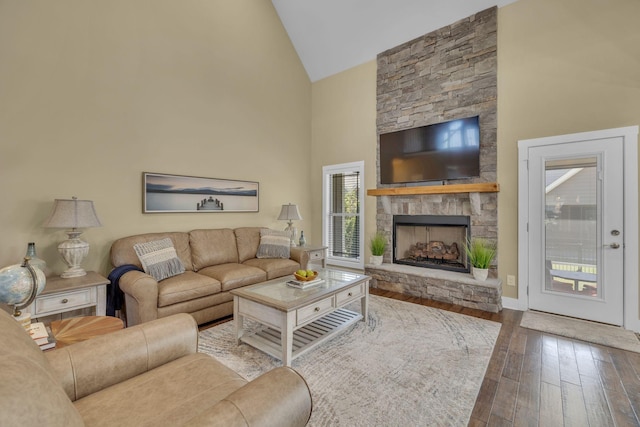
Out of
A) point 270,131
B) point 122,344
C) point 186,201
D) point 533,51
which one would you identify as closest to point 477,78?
point 533,51

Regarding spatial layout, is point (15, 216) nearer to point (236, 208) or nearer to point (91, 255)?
point (91, 255)

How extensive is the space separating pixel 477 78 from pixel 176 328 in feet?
14.6

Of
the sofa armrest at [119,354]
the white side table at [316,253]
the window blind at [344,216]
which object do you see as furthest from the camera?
the window blind at [344,216]

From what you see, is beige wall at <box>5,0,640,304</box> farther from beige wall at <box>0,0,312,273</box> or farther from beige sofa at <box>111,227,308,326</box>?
beige sofa at <box>111,227,308,326</box>

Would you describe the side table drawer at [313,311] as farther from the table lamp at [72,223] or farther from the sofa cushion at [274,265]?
the table lamp at [72,223]

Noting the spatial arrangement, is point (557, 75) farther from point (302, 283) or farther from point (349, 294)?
point (302, 283)

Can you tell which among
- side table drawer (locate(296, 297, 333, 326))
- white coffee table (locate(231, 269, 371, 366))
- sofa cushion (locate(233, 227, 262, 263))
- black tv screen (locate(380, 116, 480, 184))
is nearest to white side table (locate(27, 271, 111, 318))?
white coffee table (locate(231, 269, 371, 366))

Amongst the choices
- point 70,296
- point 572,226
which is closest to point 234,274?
point 70,296

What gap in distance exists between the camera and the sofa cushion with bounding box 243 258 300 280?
3.70 m

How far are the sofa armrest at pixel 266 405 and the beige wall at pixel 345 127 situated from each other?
402cm

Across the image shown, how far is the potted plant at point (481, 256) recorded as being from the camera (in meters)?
3.62

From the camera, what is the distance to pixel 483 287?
350 cm

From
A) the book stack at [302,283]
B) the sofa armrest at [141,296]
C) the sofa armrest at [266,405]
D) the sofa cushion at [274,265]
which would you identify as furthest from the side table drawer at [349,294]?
the sofa armrest at [141,296]

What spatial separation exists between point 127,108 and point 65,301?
7.24 feet
